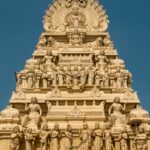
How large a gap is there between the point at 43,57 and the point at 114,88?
7.18 metres

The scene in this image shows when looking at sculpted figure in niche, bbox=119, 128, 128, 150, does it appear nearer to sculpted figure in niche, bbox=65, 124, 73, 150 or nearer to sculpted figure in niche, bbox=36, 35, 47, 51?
sculpted figure in niche, bbox=65, 124, 73, 150

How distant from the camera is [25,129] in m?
26.8

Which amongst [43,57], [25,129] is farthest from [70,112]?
[43,57]

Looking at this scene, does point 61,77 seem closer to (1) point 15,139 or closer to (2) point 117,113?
(2) point 117,113

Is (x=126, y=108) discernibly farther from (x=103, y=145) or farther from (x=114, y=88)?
(x=103, y=145)

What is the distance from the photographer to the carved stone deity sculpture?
1082 inches

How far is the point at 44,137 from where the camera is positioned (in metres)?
26.1

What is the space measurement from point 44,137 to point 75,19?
1435 cm

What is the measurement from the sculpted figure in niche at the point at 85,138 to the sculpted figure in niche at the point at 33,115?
139 inches

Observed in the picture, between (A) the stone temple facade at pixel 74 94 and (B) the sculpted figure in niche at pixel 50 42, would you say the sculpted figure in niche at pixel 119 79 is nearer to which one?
(A) the stone temple facade at pixel 74 94

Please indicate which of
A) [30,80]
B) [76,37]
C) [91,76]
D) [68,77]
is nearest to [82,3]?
[76,37]

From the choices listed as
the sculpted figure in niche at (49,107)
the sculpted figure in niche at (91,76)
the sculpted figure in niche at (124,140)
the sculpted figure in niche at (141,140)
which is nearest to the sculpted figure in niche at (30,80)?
the sculpted figure in niche at (49,107)

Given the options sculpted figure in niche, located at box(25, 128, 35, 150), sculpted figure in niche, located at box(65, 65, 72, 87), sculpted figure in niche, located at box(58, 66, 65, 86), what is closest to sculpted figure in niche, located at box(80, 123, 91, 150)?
sculpted figure in niche, located at box(25, 128, 35, 150)

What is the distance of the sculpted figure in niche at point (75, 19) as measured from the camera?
36.7 m
